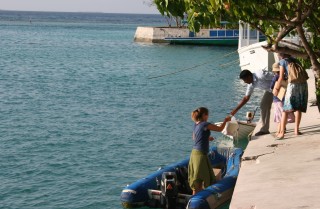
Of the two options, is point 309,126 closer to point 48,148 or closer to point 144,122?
point 48,148

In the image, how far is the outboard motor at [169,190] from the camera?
12.2m

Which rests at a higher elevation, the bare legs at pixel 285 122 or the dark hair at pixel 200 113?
the dark hair at pixel 200 113

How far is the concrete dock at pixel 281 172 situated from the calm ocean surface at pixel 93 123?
3.92 m

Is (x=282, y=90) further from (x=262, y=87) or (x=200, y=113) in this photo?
(x=200, y=113)

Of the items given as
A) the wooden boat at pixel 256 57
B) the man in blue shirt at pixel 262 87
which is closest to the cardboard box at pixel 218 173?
the man in blue shirt at pixel 262 87

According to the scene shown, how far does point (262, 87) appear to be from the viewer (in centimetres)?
1384

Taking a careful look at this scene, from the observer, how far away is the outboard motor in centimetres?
1223

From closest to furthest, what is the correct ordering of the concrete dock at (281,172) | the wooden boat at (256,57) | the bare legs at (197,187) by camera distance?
the concrete dock at (281,172)
the bare legs at (197,187)
the wooden boat at (256,57)

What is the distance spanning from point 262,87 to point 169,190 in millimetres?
3115

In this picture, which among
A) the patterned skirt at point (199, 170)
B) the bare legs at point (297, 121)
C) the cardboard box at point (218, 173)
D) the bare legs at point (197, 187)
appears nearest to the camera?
the patterned skirt at point (199, 170)

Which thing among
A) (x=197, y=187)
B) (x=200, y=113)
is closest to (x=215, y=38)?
(x=197, y=187)

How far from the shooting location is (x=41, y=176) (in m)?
17.9

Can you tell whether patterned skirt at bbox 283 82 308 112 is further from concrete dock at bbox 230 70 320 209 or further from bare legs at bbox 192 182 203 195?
bare legs at bbox 192 182 203 195

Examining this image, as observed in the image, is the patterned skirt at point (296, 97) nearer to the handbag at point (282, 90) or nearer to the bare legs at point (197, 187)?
the handbag at point (282, 90)
